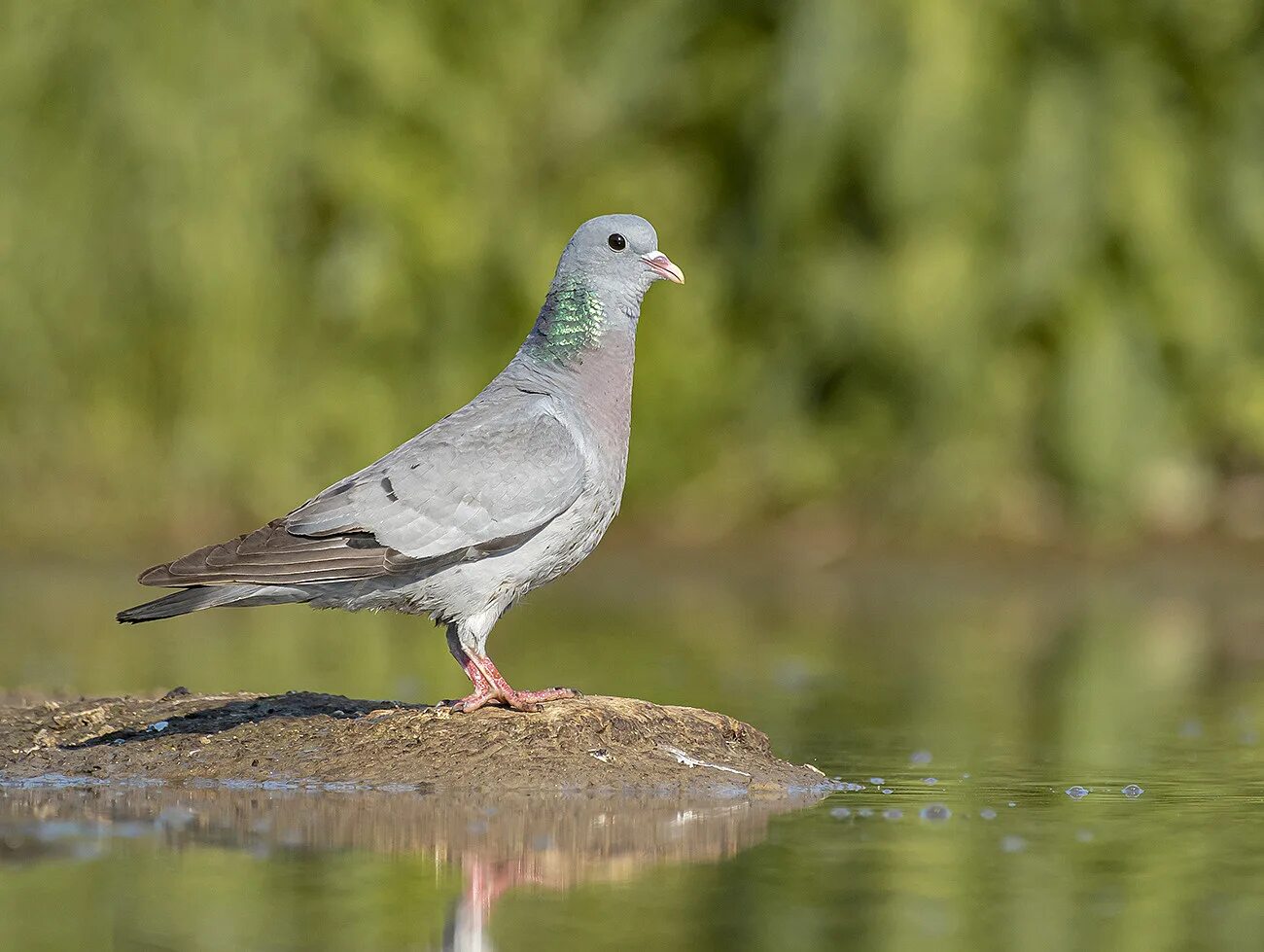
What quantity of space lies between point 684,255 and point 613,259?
7.08 meters

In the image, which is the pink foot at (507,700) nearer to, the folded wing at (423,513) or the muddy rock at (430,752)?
the muddy rock at (430,752)

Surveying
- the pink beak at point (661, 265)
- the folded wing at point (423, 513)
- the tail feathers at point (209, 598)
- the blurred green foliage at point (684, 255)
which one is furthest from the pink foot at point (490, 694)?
the blurred green foliage at point (684, 255)

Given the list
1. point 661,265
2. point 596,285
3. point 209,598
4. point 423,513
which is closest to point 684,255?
point 661,265

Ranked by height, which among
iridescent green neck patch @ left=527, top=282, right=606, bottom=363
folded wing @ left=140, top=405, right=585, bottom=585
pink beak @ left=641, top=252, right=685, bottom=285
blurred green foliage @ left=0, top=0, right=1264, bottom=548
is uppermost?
blurred green foliage @ left=0, top=0, right=1264, bottom=548

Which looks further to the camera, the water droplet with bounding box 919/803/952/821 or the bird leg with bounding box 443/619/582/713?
the bird leg with bounding box 443/619/582/713

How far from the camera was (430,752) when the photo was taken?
6.08m

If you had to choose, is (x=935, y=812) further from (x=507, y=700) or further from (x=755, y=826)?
(x=507, y=700)

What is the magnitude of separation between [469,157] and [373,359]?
59.4 inches

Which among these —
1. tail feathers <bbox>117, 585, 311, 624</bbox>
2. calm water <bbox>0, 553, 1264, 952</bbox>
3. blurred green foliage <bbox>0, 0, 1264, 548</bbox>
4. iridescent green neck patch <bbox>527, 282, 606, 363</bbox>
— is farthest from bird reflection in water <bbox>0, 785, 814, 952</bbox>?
blurred green foliage <bbox>0, 0, 1264, 548</bbox>

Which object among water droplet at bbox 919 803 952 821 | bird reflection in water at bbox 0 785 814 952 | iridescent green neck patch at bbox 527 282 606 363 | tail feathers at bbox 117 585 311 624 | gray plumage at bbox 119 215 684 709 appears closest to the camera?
bird reflection in water at bbox 0 785 814 952

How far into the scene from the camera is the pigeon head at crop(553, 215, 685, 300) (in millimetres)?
6879

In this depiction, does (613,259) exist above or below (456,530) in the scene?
above

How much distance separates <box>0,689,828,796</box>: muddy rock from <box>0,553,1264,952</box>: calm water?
0.18 metres

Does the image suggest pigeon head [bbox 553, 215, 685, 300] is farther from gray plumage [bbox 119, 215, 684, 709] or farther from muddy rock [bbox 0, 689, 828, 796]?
muddy rock [bbox 0, 689, 828, 796]
